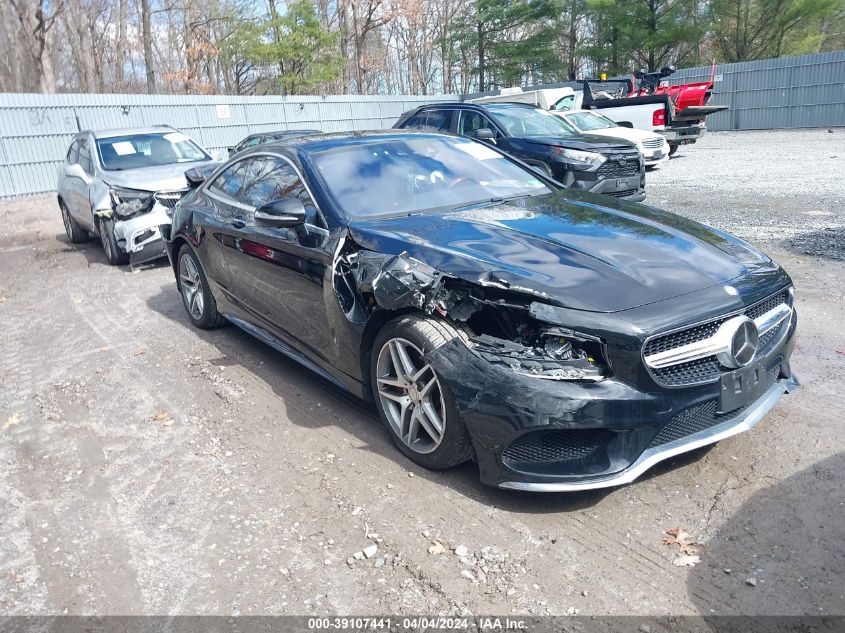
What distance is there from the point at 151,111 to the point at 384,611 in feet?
68.9

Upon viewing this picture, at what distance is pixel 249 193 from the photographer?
5137mm

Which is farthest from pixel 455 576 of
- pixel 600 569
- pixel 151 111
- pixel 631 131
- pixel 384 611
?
pixel 151 111

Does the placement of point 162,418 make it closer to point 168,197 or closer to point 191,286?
point 191,286

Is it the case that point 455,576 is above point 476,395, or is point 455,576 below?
below

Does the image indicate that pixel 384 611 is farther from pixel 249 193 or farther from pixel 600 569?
pixel 249 193

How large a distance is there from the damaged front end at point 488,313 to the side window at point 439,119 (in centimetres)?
889

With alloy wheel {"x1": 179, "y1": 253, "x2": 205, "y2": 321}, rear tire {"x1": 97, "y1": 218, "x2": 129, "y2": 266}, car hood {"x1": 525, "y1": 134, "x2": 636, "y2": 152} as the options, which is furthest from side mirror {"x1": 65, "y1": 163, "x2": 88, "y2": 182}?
car hood {"x1": 525, "y1": 134, "x2": 636, "y2": 152}

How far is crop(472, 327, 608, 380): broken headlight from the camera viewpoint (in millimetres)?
2969

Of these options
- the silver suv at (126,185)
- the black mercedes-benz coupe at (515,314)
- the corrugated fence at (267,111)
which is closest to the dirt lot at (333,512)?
the black mercedes-benz coupe at (515,314)

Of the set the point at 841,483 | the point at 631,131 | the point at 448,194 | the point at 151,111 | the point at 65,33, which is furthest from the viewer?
the point at 65,33

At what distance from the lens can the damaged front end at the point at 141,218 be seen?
8.80 m

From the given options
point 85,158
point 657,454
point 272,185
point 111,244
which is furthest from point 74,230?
point 657,454

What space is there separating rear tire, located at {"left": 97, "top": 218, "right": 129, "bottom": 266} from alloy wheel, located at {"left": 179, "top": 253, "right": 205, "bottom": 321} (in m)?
3.45

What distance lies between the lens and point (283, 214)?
4121 millimetres
